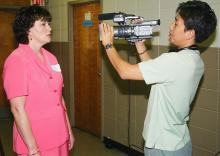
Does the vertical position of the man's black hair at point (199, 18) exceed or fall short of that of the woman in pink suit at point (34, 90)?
it exceeds it

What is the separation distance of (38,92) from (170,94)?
0.79 m

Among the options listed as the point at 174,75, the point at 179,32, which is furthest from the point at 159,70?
the point at 179,32

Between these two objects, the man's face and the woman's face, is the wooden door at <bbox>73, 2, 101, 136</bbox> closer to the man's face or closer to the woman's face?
the woman's face

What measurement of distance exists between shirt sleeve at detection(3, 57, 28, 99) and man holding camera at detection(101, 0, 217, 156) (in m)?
0.52

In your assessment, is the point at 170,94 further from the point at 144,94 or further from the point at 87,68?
the point at 87,68

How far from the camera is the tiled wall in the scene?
2.63 meters

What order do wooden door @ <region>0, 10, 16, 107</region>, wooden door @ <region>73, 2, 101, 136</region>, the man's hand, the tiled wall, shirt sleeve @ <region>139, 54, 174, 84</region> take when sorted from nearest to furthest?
1. shirt sleeve @ <region>139, 54, 174, 84</region>
2. the man's hand
3. the tiled wall
4. wooden door @ <region>73, 2, 101, 136</region>
5. wooden door @ <region>0, 10, 16, 107</region>

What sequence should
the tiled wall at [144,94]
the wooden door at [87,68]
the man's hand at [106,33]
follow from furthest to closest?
the wooden door at [87,68] → the tiled wall at [144,94] → the man's hand at [106,33]

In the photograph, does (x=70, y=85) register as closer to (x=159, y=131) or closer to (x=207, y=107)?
(x=207, y=107)

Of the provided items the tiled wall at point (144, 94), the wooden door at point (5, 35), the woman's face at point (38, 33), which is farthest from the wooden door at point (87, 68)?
the woman's face at point (38, 33)

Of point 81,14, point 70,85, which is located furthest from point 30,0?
point 70,85

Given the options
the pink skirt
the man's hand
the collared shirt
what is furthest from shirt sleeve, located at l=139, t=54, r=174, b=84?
the pink skirt

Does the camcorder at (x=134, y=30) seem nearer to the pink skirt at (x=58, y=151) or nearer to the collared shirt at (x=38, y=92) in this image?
the collared shirt at (x=38, y=92)

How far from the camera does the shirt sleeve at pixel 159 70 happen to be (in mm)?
1659
